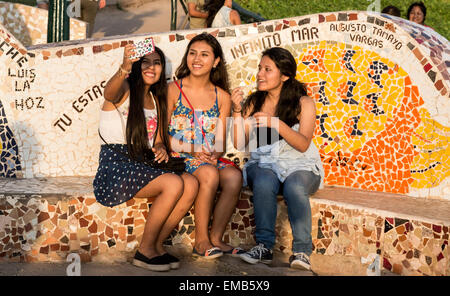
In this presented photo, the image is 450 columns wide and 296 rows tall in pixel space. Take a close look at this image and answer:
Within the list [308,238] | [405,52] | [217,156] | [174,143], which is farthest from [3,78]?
[405,52]

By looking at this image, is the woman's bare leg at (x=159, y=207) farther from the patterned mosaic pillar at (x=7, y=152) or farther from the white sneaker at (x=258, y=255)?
the patterned mosaic pillar at (x=7, y=152)

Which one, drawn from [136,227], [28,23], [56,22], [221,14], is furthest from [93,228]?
[28,23]

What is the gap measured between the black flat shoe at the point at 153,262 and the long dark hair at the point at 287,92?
4.38ft

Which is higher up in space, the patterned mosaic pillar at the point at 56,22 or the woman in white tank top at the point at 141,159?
the patterned mosaic pillar at the point at 56,22

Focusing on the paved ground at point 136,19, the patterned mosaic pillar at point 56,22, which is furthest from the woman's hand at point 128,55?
the paved ground at point 136,19

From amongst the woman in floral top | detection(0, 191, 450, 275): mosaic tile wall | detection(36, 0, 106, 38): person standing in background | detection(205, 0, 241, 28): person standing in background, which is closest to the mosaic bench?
detection(0, 191, 450, 275): mosaic tile wall

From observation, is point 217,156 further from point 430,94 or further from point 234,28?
point 430,94

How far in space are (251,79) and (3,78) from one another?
6.39ft

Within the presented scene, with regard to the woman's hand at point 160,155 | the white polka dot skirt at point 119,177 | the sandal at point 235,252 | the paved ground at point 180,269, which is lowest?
the paved ground at point 180,269

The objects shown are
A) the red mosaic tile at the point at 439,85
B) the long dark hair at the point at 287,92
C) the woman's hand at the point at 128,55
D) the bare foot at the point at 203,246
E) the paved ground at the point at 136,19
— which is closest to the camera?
the woman's hand at the point at 128,55

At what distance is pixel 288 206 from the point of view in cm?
436

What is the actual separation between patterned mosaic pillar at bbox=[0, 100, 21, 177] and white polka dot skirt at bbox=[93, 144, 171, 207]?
1.06 m

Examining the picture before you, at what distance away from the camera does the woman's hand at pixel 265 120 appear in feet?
14.7

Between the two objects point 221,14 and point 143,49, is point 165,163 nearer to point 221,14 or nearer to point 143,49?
point 143,49
